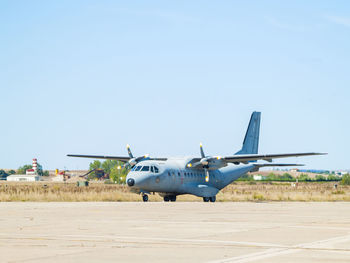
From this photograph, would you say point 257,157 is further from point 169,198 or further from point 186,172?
point 169,198

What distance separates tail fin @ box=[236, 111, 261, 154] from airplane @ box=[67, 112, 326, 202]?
0.95 meters

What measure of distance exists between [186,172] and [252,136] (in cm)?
1036

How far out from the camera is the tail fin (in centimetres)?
5075

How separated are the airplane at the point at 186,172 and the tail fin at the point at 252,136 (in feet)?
3.13

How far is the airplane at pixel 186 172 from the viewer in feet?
130
